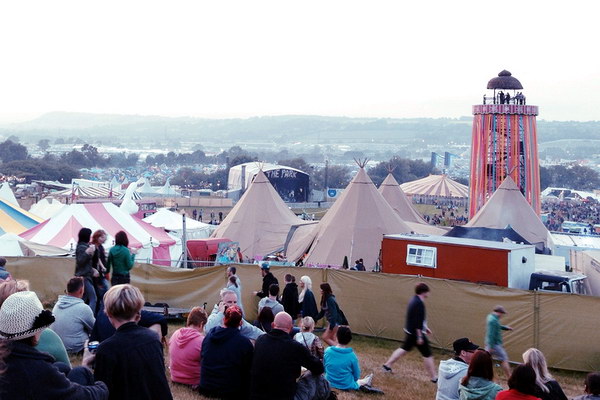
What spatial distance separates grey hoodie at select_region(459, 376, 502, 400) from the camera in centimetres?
578

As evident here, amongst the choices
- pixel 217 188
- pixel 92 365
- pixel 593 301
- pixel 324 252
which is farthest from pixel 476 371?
pixel 217 188

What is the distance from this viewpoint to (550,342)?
10.4 m

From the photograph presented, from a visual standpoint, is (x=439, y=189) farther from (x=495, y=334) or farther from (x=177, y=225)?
(x=495, y=334)

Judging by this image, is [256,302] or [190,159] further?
[190,159]

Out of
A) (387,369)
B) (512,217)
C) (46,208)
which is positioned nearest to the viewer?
(387,369)

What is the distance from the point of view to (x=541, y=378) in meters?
5.72

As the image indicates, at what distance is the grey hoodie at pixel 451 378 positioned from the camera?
6.71 meters

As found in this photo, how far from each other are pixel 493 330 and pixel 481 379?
3209mm

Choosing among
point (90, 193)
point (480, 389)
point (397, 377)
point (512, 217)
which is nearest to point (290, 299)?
point (397, 377)

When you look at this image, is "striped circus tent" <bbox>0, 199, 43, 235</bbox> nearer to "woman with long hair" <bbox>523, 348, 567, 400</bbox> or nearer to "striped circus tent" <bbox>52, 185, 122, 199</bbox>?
"woman with long hair" <bbox>523, 348, 567, 400</bbox>

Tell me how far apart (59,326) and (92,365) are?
123 inches

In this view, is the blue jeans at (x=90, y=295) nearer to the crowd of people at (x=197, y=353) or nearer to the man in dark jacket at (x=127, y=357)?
the crowd of people at (x=197, y=353)

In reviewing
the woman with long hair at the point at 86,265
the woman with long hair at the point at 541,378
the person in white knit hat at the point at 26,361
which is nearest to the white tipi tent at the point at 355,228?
the woman with long hair at the point at 86,265

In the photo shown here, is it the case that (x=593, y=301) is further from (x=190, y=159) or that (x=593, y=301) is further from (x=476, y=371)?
(x=190, y=159)
